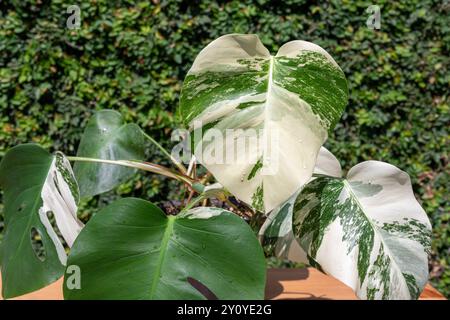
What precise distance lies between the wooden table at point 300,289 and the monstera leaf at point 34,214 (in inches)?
10.1

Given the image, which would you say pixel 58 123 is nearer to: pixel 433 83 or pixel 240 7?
pixel 240 7

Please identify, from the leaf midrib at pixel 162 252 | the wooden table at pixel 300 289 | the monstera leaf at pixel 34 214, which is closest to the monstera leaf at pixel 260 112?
the leaf midrib at pixel 162 252

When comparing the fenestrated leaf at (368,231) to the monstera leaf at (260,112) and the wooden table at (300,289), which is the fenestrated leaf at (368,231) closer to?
the monstera leaf at (260,112)

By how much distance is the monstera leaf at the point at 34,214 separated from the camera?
33.9 inches

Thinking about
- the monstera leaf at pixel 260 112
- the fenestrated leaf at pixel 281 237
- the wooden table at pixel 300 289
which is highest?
the monstera leaf at pixel 260 112

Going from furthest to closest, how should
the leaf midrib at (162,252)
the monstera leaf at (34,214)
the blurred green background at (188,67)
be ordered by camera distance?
the blurred green background at (188,67) < the monstera leaf at (34,214) < the leaf midrib at (162,252)

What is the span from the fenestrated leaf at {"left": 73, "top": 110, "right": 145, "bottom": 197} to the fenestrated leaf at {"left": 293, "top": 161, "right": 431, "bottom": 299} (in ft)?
1.44

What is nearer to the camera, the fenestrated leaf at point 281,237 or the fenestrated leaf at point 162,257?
the fenestrated leaf at point 162,257

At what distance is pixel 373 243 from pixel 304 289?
389mm

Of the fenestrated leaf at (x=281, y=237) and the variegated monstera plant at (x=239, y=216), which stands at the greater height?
the variegated monstera plant at (x=239, y=216)

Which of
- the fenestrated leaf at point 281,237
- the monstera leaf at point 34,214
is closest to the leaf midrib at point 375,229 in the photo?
the fenestrated leaf at point 281,237

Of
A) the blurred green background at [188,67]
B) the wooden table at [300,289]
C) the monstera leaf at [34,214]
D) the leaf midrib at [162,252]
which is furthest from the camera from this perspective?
the blurred green background at [188,67]

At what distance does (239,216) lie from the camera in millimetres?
834

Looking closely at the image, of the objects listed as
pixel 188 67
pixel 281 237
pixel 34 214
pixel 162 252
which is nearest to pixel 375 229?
pixel 281 237
